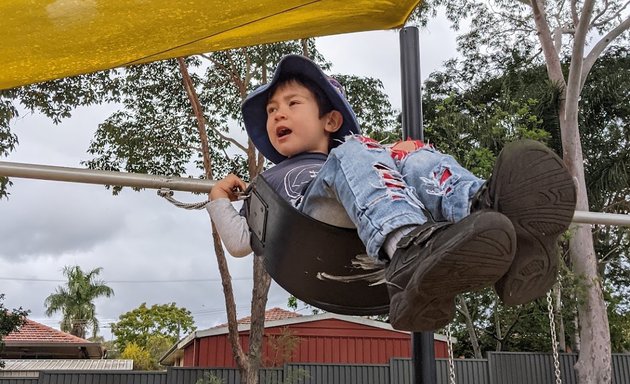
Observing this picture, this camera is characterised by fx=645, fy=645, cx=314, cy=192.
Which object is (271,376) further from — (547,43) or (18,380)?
(547,43)

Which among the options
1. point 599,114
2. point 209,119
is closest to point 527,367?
point 599,114

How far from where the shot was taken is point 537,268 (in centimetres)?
136

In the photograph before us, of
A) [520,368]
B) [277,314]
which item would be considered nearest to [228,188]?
[520,368]

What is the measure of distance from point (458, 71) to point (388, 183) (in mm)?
17220

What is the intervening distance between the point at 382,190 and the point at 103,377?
11.0m

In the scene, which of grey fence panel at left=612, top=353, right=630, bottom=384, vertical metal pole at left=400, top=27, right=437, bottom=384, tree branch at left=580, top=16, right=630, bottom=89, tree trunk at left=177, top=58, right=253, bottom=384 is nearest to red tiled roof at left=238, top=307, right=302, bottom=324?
tree trunk at left=177, top=58, right=253, bottom=384

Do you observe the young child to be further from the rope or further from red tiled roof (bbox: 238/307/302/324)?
red tiled roof (bbox: 238/307/302/324)

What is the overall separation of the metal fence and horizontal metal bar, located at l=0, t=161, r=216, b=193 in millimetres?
8627

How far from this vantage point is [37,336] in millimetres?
20312

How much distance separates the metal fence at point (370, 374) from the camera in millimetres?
11172

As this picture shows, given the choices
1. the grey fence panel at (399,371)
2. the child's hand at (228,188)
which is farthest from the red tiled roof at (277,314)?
the child's hand at (228,188)

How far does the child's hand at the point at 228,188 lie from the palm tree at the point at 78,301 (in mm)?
32866

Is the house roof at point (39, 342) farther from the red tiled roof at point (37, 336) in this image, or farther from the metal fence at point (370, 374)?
the metal fence at point (370, 374)

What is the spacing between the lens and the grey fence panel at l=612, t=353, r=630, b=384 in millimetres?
13156
